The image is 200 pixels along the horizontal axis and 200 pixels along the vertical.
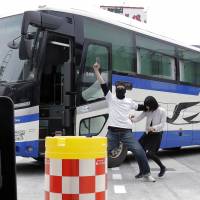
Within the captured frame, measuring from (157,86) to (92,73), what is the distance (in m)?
2.92

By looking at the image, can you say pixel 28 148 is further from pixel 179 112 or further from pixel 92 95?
pixel 179 112

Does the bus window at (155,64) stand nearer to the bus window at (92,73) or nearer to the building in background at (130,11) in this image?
the bus window at (92,73)

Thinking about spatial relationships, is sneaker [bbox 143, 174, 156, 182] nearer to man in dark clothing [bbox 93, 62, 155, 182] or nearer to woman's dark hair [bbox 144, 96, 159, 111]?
man in dark clothing [bbox 93, 62, 155, 182]

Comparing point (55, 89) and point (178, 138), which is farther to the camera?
point (178, 138)

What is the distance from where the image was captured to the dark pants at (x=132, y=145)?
9457 millimetres

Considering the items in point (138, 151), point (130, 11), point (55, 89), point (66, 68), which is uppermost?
point (130, 11)

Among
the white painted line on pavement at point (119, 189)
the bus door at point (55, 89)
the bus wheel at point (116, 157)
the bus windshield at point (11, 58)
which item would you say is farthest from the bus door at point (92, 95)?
the white painted line on pavement at point (119, 189)

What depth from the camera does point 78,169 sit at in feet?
13.8

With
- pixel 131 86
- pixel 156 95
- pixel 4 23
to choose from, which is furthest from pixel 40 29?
pixel 156 95

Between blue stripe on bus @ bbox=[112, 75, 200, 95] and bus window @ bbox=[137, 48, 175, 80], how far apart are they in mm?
217

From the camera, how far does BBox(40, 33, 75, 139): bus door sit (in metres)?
10.5

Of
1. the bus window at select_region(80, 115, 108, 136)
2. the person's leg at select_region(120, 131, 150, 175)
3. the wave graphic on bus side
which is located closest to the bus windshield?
the bus window at select_region(80, 115, 108, 136)

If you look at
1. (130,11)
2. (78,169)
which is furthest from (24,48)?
(130,11)

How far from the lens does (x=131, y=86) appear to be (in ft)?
41.3
